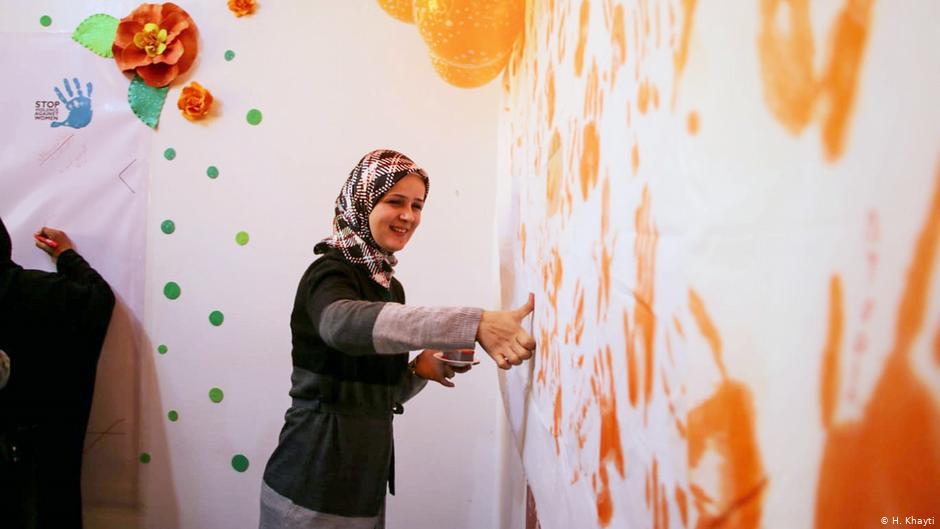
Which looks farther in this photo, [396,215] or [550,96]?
[396,215]

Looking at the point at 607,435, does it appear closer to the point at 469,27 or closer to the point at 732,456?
the point at 732,456

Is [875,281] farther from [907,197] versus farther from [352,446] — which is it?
[352,446]

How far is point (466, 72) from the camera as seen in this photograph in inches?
56.4

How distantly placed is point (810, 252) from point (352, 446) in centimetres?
108

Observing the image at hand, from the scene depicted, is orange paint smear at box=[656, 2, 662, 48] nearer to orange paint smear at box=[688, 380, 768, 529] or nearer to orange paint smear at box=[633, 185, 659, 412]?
orange paint smear at box=[633, 185, 659, 412]

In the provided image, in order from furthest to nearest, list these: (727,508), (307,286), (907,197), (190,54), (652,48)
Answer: (190,54), (307,286), (652,48), (727,508), (907,197)

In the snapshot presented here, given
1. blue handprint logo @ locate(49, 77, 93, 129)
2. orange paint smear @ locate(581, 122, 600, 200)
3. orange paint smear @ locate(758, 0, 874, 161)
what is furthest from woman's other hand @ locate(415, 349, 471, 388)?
blue handprint logo @ locate(49, 77, 93, 129)

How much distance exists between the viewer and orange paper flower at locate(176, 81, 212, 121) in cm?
207

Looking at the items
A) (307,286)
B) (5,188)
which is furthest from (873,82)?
(5,188)

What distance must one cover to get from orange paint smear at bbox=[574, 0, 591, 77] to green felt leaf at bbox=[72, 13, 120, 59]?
82.5 inches

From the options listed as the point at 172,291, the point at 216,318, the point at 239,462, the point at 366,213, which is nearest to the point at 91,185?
the point at 172,291

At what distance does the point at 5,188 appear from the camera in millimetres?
2160

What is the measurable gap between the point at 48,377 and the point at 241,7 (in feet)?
4.56

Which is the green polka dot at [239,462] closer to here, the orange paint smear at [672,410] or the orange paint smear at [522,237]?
the orange paint smear at [522,237]
